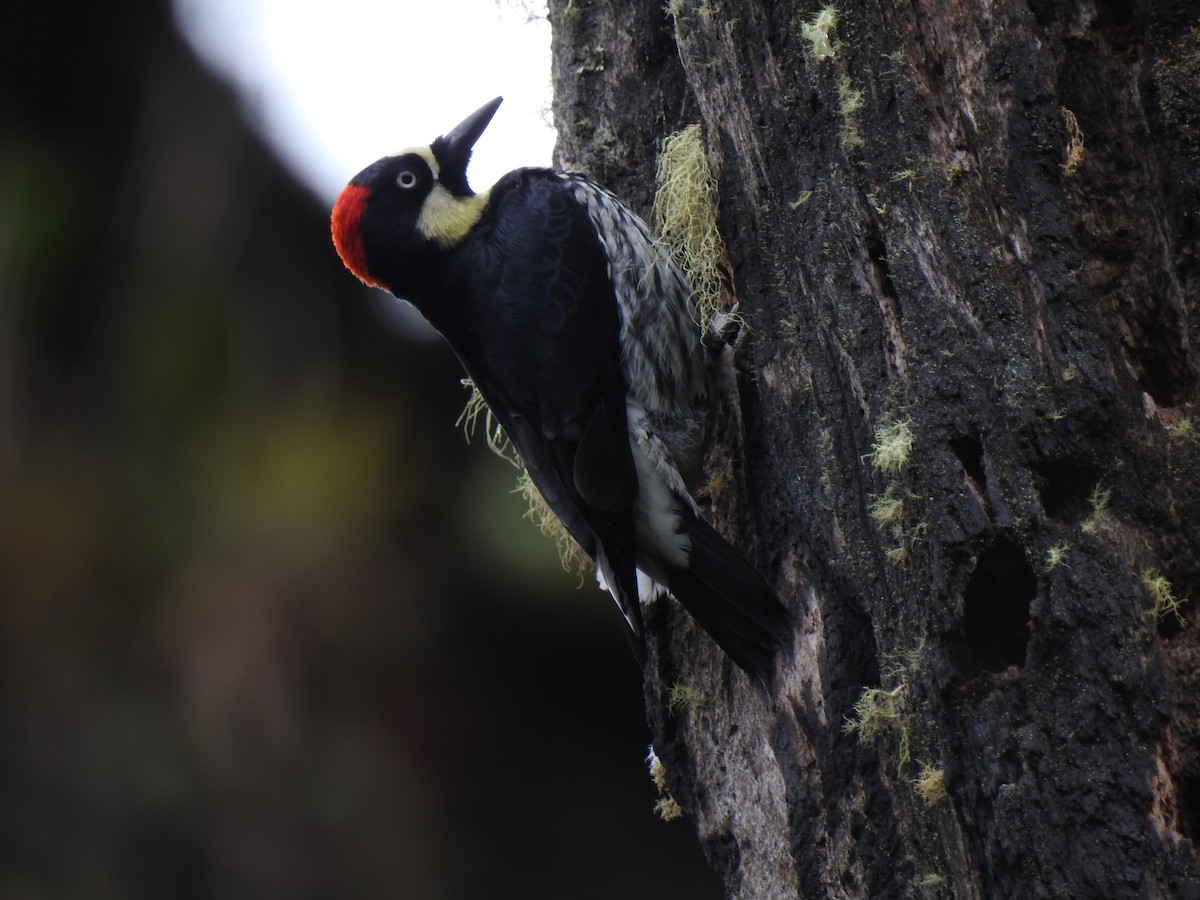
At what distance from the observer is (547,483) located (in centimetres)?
311

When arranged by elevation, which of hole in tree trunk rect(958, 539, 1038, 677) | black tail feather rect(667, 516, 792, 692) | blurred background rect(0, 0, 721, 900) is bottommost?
hole in tree trunk rect(958, 539, 1038, 677)

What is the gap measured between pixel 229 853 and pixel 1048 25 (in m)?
4.09

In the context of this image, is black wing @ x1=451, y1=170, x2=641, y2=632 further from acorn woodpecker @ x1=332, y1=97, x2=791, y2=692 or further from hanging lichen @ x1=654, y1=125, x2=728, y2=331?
hanging lichen @ x1=654, y1=125, x2=728, y2=331

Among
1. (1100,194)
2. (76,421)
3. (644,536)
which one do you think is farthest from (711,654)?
(76,421)

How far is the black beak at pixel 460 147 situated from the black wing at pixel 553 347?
281mm

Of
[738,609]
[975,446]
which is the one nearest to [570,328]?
[738,609]

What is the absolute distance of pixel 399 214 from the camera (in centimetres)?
338

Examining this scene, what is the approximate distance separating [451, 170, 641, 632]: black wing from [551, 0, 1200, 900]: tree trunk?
26.6 inches

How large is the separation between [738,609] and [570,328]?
1.14 metres

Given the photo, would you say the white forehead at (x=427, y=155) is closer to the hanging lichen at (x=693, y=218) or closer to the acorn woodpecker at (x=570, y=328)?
the acorn woodpecker at (x=570, y=328)

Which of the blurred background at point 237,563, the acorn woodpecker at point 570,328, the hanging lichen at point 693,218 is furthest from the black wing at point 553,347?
the blurred background at point 237,563

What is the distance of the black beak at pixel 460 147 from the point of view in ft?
11.5

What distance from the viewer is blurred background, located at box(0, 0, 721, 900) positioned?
3.77 m

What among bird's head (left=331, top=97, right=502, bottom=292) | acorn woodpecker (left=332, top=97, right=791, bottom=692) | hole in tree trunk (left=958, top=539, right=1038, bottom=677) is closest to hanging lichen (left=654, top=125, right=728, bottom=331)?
acorn woodpecker (left=332, top=97, right=791, bottom=692)
